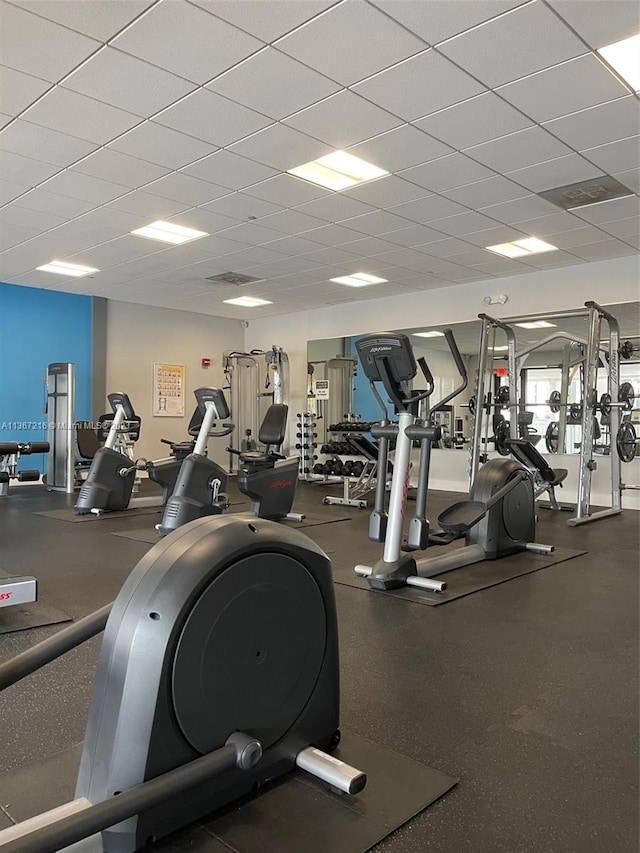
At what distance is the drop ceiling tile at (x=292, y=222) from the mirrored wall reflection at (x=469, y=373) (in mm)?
2336

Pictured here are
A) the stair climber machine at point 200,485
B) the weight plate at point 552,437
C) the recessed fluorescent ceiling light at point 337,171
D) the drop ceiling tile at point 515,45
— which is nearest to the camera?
the drop ceiling tile at point 515,45

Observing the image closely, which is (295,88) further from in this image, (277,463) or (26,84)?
(277,463)

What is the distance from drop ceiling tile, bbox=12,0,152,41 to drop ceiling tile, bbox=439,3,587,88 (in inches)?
53.9

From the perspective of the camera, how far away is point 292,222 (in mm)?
5500

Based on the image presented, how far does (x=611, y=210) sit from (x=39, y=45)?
4205 mm

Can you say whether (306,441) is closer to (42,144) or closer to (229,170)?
(229,170)

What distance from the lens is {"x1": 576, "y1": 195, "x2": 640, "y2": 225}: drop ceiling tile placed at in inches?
194

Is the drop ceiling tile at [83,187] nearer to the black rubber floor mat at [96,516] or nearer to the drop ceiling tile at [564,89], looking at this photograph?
the black rubber floor mat at [96,516]

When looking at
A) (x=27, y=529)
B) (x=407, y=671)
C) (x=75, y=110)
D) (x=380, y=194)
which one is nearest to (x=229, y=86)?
(x=75, y=110)

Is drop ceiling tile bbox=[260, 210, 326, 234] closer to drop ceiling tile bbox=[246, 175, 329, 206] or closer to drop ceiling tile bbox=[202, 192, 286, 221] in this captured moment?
drop ceiling tile bbox=[202, 192, 286, 221]

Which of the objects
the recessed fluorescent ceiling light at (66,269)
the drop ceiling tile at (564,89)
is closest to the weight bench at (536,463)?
the drop ceiling tile at (564,89)

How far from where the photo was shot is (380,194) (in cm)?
480

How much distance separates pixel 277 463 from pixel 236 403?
4819mm

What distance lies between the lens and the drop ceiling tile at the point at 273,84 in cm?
→ 305
